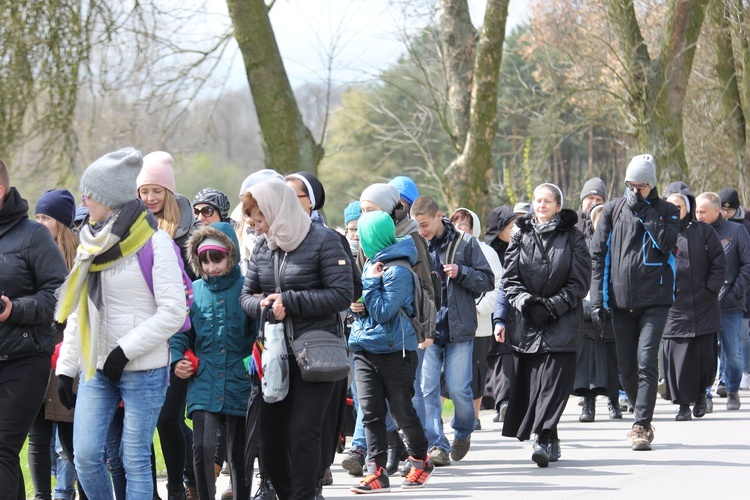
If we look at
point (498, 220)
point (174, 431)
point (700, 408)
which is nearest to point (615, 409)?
point (700, 408)

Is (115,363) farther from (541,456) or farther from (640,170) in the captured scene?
(640,170)

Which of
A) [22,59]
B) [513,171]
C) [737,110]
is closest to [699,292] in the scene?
[22,59]

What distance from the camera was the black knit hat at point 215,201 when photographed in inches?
314

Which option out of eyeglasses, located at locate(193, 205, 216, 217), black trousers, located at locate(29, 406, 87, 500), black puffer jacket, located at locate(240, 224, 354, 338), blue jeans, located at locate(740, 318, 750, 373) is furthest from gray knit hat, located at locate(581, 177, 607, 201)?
black trousers, located at locate(29, 406, 87, 500)

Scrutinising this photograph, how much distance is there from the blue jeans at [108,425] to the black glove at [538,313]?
3.67 metres

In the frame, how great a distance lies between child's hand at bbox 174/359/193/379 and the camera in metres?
6.64

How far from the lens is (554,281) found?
28.3 feet

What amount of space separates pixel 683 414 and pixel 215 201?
5543 millimetres

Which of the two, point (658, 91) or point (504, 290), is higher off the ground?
point (658, 91)

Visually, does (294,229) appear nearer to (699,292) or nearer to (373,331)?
(373,331)

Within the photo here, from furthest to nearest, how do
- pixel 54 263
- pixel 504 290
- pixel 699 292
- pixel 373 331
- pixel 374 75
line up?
pixel 374 75 → pixel 699 292 → pixel 504 290 → pixel 373 331 → pixel 54 263

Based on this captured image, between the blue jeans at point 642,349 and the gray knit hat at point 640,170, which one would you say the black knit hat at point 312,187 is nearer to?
the gray knit hat at point 640,170

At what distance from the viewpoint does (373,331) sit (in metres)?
7.67

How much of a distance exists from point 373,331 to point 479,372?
8.93 feet
